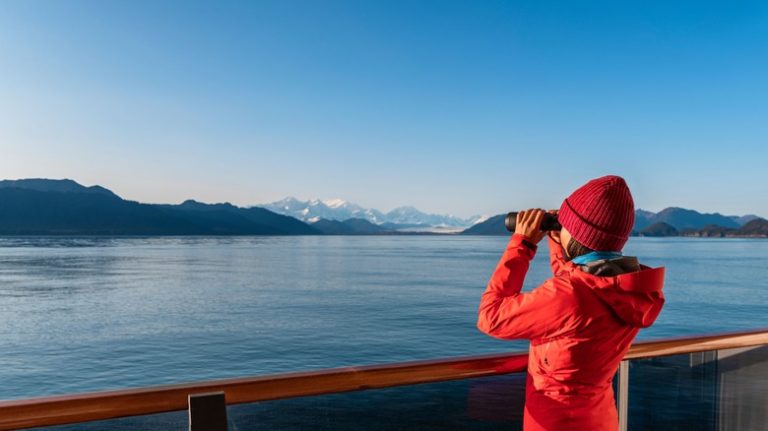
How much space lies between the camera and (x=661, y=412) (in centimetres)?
238

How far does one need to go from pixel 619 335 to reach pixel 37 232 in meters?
190

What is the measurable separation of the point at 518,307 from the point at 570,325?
0.13 metres

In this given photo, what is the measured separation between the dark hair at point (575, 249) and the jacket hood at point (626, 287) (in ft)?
0.23

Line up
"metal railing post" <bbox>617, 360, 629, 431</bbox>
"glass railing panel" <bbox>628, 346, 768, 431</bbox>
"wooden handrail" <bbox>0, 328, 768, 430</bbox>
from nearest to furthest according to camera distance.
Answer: "wooden handrail" <bbox>0, 328, 768, 430</bbox>, "metal railing post" <bbox>617, 360, 629, 431</bbox>, "glass railing panel" <bbox>628, 346, 768, 431</bbox>

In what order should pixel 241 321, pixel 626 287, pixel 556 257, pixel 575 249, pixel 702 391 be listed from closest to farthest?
1. pixel 626 287
2. pixel 575 249
3. pixel 556 257
4. pixel 702 391
5. pixel 241 321

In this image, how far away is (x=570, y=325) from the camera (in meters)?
1.40

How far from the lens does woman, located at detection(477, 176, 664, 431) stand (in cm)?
140

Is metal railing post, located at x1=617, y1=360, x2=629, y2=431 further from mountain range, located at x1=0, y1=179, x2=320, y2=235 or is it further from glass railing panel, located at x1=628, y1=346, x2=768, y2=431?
mountain range, located at x1=0, y1=179, x2=320, y2=235

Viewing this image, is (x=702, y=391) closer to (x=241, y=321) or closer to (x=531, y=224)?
(x=531, y=224)

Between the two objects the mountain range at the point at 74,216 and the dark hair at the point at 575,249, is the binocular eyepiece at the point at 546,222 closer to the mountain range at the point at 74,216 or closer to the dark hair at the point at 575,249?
the dark hair at the point at 575,249

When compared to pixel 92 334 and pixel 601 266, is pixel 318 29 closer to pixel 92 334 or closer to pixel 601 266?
pixel 92 334

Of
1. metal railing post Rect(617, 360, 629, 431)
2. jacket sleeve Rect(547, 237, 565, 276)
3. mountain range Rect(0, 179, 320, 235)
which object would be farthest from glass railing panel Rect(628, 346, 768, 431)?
mountain range Rect(0, 179, 320, 235)

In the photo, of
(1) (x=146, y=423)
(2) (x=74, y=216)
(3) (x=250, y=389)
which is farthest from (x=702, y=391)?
(2) (x=74, y=216)

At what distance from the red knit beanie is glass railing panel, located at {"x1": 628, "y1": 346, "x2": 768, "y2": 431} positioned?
88cm
